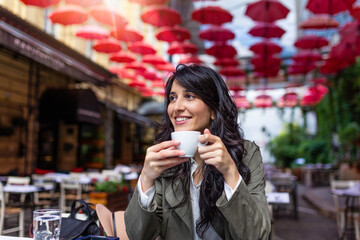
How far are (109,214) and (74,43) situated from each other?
12.7 meters

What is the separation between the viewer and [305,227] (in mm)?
7367

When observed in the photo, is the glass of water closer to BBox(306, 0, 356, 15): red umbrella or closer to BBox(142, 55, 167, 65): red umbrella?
BBox(306, 0, 356, 15): red umbrella

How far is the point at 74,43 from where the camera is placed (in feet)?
44.9

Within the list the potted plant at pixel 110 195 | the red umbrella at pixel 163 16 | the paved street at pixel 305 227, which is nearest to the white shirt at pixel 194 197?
the potted plant at pixel 110 195

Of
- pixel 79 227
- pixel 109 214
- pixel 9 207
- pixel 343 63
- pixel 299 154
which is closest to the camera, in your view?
pixel 79 227

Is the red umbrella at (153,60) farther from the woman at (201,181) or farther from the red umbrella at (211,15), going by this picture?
the woman at (201,181)

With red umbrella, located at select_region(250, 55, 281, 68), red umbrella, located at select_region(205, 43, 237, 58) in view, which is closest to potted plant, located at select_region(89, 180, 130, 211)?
red umbrella, located at select_region(205, 43, 237, 58)

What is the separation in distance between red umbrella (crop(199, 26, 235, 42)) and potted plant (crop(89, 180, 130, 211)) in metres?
6.11

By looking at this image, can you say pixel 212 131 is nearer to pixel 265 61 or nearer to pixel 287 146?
pixel 265 61

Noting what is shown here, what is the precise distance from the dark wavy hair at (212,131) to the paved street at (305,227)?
520 cm

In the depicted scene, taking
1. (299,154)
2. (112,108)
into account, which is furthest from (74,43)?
(299,154)

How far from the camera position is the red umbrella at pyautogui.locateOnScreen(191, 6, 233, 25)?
938 cm

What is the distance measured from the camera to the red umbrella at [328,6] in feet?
25.5

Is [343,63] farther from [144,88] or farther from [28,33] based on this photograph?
[28,33]
